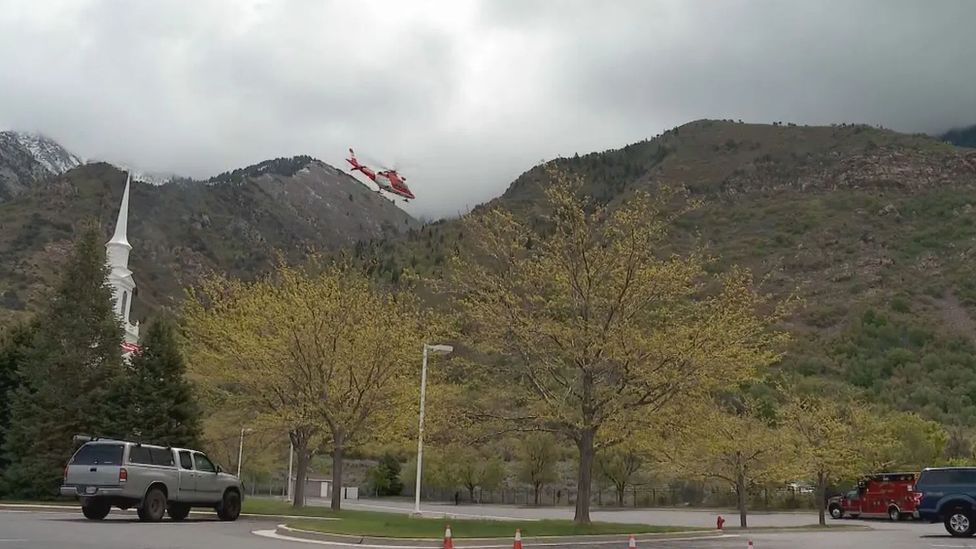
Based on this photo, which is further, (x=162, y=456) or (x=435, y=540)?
(x=162, y=456)

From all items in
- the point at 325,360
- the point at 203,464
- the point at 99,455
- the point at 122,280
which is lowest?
the point at 203,464

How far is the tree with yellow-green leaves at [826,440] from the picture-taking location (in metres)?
37.8

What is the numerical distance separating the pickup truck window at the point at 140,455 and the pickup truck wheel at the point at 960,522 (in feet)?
79.7

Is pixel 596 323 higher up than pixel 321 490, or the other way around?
pixel 596 323

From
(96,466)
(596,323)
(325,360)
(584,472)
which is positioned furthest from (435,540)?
(325,360)

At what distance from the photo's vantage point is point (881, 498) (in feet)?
147

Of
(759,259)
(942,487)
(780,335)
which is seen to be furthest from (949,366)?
(780,335)

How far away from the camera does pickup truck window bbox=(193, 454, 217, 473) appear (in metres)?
24.4

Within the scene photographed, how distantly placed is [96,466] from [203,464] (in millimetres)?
3563

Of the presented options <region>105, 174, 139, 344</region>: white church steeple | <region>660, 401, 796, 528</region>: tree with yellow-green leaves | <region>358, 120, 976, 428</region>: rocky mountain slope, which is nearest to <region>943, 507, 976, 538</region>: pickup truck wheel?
<region>660, 401, 796, 528</region>: tree with yellow-green leaves

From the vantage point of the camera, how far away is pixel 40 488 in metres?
33.8

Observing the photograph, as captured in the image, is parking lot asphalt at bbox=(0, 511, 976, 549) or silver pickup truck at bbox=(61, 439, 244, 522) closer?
parking lot asphalt at bbox=(0, 511, 976, 549)

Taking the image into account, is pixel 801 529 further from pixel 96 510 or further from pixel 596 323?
pixel 96 510

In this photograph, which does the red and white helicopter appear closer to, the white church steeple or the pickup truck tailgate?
the white church steeple
